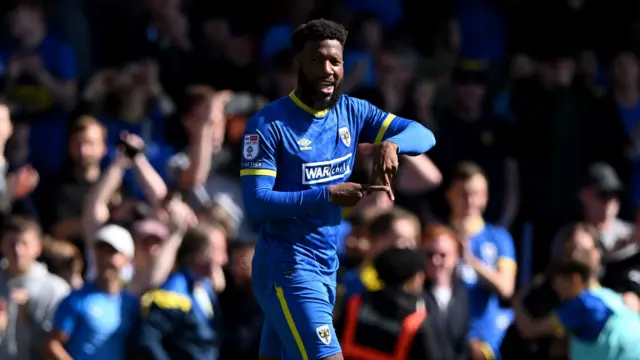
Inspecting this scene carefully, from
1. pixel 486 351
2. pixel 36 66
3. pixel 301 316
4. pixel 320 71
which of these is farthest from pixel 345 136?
pixel 36 66

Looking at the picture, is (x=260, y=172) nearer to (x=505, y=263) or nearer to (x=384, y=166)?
(x=384, y=166)

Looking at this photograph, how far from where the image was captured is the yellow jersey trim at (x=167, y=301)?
8602mm

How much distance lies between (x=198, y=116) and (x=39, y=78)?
1.69 metres

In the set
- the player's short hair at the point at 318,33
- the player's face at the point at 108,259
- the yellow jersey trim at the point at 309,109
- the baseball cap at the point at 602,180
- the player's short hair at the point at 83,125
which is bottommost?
the player's face at the point at 108,259

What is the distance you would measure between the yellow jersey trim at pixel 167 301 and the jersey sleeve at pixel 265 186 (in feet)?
7.91

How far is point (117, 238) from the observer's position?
28.6ft

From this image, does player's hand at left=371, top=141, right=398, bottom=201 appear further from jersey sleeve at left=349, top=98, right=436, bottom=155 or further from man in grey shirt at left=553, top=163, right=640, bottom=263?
man in grey shirt at left=553, top=163, right=640, bottom=263

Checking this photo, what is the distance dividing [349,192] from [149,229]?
3599 mm

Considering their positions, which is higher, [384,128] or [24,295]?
[384,128]

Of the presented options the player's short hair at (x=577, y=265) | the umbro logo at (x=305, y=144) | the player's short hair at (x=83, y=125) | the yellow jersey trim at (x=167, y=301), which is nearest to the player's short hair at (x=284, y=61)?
the player's short hair at (x=83, y=125)

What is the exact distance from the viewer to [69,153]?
1015 cm

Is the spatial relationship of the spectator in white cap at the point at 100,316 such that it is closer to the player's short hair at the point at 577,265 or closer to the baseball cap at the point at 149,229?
the baseball cap at the point at 149,229

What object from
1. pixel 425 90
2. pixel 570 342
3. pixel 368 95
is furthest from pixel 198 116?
pixel 570 342

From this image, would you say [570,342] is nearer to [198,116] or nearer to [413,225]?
[413,225]
